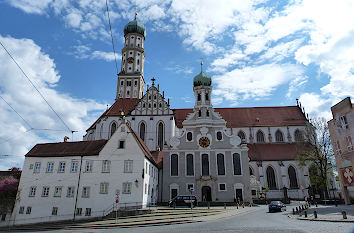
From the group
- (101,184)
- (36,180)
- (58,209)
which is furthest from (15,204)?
(101,184)

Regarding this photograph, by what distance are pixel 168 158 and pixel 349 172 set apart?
23737 mm

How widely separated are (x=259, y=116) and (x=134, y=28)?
43598 millimetres

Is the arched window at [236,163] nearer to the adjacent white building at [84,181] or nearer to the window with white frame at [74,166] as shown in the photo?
the adjacent white building at [84,181]

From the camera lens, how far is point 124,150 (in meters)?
30.7

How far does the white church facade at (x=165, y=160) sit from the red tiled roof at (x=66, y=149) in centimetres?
13

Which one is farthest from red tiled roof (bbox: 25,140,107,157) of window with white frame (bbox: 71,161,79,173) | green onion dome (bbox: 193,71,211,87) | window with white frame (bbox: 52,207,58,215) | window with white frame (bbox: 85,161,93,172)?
green onion dome (bbox: 193,71,211,87)

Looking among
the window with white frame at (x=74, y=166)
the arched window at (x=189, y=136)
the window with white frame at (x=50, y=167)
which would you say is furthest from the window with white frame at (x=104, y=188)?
the arched window at (x=189, y=136)

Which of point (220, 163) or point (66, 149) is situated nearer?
point (66, 149)

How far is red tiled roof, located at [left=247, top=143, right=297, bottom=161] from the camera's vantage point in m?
49.7

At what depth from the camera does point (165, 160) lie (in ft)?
126

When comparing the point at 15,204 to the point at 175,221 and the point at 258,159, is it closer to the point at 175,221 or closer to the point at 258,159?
the point at 175,221

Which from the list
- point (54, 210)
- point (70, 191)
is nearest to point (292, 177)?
point (70, 191)

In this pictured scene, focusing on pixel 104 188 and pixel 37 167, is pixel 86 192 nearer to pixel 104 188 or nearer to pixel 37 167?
pixel 104 188

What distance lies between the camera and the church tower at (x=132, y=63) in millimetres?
64812
